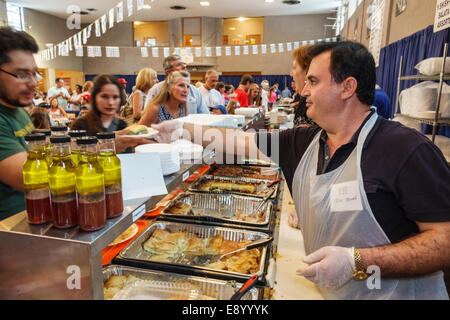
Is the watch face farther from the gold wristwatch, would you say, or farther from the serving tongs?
the serving tongs

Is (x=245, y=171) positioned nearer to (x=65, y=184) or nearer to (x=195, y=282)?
Result: (x=195, y=282)

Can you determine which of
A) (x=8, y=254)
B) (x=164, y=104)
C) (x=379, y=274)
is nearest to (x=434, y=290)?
(x=379, y=274)

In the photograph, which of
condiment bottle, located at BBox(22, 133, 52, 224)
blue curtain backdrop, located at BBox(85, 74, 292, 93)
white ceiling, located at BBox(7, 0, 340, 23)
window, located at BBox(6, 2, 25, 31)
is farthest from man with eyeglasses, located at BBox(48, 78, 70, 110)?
condiment bottle, located at BBox(22, 133, 52, 224)

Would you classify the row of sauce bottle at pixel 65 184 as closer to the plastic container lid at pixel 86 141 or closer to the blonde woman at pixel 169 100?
the plastic container lid at pixel 86 141

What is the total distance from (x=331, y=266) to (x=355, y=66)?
0.91 meters

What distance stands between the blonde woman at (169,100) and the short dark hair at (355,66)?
7.09ft

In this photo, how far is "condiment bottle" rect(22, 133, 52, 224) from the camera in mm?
920

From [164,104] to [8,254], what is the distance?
272 cm

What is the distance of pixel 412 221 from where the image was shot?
50.6 inches

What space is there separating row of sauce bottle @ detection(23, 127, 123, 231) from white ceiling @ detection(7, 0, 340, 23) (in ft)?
44.8

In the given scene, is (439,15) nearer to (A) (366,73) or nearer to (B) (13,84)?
(A) (366,73)

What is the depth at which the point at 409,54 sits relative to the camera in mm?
4984

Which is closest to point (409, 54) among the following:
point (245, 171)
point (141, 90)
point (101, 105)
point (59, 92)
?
point (245, 171)

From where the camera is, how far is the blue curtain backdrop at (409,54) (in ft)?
12.6
